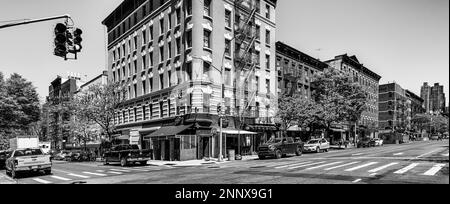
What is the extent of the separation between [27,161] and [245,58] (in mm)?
25360

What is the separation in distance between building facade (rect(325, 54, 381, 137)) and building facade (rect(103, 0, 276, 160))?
28078 mm

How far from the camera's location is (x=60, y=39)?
36.7 feet

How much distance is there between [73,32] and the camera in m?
11.8

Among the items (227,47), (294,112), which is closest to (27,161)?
(227,47)

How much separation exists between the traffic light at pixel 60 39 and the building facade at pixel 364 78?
59779mm

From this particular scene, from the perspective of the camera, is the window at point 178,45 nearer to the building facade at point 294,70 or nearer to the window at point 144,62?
the window at point 144,62

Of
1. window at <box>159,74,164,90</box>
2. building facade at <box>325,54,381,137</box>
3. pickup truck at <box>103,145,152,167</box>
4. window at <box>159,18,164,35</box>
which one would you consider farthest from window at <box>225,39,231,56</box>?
building facade at <box>325,54,381,137</box>

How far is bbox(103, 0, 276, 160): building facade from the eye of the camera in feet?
111

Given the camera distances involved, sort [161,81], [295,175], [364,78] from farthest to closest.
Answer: [364,78], [161,81], [295,175]

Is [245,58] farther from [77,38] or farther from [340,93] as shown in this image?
[77,38]

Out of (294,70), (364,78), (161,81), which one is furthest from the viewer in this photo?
(364,78)

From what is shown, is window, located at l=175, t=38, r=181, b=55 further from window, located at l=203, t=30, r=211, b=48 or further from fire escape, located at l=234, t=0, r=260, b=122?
fire escape, located at l=234, t=0, r=260, b=122

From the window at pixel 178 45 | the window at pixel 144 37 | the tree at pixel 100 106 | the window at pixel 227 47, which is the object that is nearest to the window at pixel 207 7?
the window at pixel 227 47

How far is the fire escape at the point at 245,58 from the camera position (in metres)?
38.2
